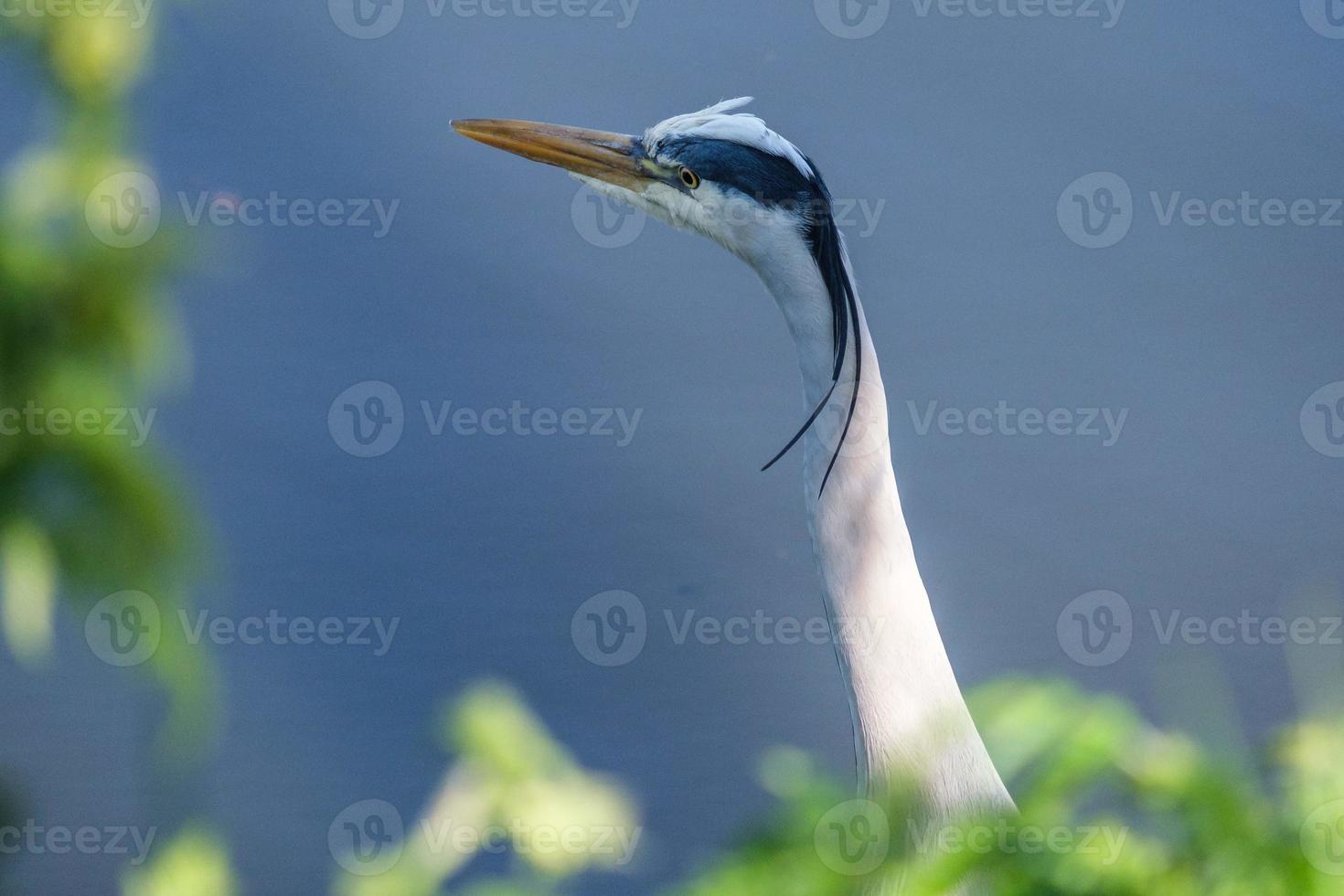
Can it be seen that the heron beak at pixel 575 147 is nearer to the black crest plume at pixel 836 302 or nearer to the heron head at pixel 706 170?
the heron head at pixel 706 170

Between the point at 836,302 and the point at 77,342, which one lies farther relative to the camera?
the point at 836,302

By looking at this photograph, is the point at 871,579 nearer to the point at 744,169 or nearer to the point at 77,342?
the point at 744,169

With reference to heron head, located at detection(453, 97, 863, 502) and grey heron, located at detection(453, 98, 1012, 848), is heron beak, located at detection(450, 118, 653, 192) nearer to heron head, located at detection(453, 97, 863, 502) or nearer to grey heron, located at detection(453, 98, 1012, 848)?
heron head, located at detection(453, 97, 863, 502)

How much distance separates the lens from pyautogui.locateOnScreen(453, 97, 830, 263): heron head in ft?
3.81

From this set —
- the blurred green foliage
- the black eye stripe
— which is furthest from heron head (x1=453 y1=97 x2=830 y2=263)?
the blurred green foliage

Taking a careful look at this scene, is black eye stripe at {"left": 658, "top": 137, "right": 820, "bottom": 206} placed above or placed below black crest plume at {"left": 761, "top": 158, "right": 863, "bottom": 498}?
above

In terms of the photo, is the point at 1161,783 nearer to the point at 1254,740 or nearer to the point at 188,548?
the point at 188,548

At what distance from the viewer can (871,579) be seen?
3.75 feet

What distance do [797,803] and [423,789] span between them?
167 centimetres

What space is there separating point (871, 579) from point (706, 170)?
44cm

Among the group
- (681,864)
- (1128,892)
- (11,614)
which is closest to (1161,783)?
(1128,892)

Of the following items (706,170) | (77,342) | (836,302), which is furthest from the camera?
(706,170)

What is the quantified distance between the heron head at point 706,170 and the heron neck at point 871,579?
0.06 metres

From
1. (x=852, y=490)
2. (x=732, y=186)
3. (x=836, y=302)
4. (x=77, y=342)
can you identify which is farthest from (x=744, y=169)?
(x=77, y=342)
